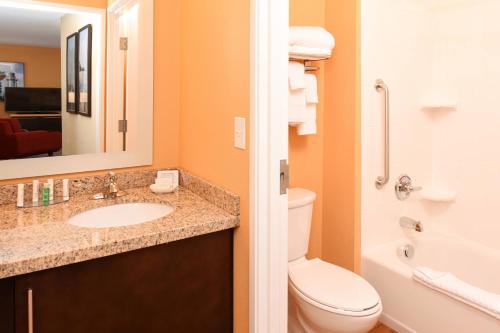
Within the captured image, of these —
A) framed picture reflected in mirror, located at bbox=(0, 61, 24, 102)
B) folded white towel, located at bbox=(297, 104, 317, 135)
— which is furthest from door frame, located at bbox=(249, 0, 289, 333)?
framed picture reflected in mirror, located at bbox=(0, 61, 24, 102)

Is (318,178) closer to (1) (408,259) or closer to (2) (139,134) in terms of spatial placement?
(1) (408,259)

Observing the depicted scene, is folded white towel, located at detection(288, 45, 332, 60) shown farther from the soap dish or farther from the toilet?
the soap dish

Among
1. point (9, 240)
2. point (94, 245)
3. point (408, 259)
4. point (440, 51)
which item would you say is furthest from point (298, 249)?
point (440, 51)

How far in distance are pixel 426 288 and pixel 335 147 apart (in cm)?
87

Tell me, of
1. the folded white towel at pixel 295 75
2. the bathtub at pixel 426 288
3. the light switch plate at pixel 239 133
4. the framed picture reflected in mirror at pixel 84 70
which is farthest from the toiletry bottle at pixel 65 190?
the bathtub at pixel 426 288

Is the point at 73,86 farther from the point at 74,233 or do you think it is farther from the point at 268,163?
the point at 268,163

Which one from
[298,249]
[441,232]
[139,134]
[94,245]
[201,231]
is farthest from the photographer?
[441,232]

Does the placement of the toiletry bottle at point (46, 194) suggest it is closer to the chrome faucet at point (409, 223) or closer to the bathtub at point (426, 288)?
the bathtub at point (426, 288)

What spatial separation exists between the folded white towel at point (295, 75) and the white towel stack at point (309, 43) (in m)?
0.04

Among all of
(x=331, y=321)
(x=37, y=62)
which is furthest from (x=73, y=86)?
(x=331, y=321)

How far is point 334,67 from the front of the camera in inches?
87.3

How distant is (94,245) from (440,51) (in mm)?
2322

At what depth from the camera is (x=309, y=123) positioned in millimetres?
2078

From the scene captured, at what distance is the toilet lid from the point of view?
1716mm
